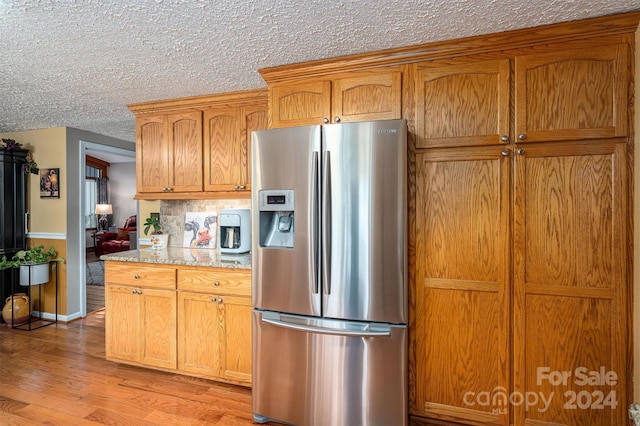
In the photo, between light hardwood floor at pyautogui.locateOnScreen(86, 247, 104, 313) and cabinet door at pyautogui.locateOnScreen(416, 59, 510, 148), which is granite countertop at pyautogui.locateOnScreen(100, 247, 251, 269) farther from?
light hardwood floor at pyautogui.locateOnScreen(86, 247, 104, 313)

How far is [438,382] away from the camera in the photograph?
198cm

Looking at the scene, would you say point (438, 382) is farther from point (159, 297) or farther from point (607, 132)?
point (159, 297)

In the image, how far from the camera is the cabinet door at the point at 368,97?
80.8 inches

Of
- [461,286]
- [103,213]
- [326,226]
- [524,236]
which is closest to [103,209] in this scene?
[103,213]

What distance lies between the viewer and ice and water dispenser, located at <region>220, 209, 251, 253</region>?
2.88m

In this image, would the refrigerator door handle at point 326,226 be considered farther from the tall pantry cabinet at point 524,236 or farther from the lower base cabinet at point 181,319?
the lower base cabinet at point 181,319

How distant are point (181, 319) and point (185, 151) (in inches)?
54.7

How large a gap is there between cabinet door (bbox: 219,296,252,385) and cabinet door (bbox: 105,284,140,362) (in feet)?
2.59

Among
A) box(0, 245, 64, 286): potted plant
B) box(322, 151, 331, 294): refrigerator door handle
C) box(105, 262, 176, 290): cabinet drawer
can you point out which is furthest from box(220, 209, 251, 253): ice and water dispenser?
box(0, 245, 64, 286): potted plant

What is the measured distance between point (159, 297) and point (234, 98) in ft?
5.48

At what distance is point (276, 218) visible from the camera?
214 cm

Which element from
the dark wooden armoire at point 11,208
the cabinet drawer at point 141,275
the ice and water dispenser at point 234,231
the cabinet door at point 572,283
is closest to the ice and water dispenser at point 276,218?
the ice and water dispenser at point 234,231

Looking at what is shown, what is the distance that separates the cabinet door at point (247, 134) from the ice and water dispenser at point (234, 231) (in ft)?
0.88

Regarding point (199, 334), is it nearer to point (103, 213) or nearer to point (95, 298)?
point (95, 298)
